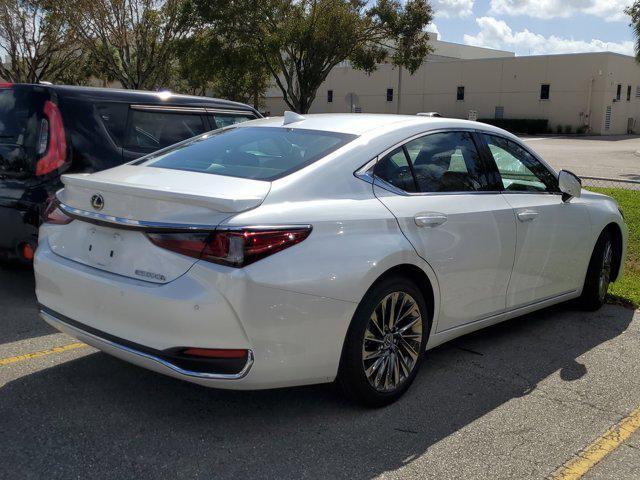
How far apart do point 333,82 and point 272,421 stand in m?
63.0

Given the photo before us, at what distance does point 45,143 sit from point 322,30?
2349 centimetres

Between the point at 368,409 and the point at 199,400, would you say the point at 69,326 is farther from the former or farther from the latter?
Result: the point at 368,409

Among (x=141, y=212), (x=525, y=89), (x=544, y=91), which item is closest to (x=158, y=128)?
(x=141, y=212)

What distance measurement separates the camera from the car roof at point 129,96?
5480 mm

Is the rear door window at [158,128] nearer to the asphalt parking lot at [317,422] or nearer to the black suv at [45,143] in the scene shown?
the black suv at [45,143]

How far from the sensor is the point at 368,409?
12.2 ft

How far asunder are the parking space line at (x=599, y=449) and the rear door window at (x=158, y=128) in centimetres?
427

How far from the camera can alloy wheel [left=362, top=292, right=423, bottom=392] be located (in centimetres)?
359

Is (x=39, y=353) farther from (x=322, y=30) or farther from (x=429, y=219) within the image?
(x=322, y=30)

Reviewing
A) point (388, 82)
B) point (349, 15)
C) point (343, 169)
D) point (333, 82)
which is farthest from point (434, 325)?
point (333, 82)

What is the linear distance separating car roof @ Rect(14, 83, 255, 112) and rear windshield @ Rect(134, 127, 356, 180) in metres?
1.66

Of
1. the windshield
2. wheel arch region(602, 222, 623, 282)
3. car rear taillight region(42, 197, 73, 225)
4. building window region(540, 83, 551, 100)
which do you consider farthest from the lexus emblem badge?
building window region(540, 83, 551, 100)

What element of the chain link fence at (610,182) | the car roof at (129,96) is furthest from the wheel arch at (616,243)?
the chain link fence at (610,182)

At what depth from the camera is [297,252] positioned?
3145 mm
